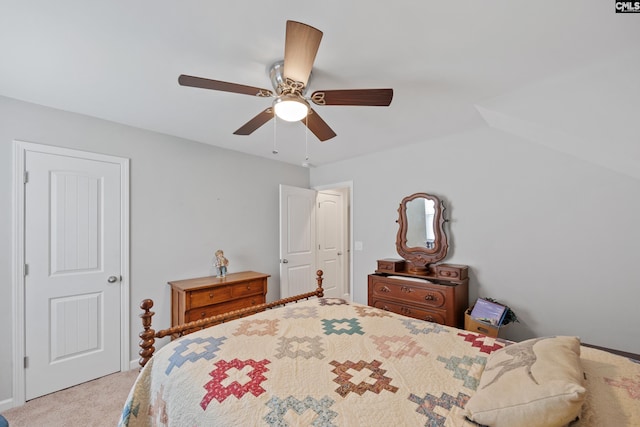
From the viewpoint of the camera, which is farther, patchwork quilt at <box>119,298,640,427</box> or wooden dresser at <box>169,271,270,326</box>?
wooden dresser at <box>169,271,270,326</box>

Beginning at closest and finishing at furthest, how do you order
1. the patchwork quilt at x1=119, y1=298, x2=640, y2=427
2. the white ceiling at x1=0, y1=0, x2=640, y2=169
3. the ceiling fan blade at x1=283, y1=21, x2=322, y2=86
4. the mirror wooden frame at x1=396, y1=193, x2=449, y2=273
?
the patchwork quilt at x1=119, y1=298, x2=640, y2=427, the ceiling fan blade at x1=283, y1=21, x2=322, y2=86, the white ceiling at x1=0, y1=0, x2=640, y2=169, the mirror wooden frame at x1=396, y1=193, x2=449, y2=273

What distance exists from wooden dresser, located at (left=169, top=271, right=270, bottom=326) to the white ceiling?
170cm

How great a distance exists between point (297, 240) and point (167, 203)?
5.80 ft

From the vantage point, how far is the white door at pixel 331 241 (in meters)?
4.55

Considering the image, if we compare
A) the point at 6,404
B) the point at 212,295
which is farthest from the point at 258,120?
the point at 6,404

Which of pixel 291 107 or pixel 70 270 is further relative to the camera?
pixel 70 270

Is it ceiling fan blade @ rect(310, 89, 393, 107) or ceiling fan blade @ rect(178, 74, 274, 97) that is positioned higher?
ceiling fan blade @ rect(178, 74, 274, 97)

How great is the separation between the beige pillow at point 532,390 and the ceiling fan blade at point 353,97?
1361 millimetres

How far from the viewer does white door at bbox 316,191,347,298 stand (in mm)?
4551

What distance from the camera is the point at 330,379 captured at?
112cm

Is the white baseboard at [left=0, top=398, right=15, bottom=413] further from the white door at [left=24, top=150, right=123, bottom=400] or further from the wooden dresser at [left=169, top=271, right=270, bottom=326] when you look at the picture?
the wooden dresser at [left=169, top=271, right=270, bottom=326]

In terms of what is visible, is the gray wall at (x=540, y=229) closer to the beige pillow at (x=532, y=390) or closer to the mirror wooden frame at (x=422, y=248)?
the mirror wooden frame at (x=422, y=248)

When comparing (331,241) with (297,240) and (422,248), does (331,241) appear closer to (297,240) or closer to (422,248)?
(297,240)

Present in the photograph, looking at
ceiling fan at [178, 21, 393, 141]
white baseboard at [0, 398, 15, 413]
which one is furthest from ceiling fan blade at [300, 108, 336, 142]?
white baseboard at [0, 398, 15, 413]
